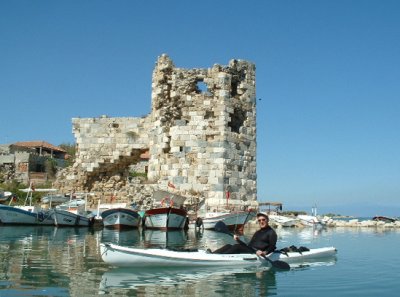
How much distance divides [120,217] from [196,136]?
4497mm

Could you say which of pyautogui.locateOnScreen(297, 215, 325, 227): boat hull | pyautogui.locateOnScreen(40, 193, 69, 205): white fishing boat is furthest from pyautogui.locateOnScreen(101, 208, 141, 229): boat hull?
pyautogui.locateOnScreen(297, 215, 325, 227): boat hull

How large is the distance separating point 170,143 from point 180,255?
38.9 feet

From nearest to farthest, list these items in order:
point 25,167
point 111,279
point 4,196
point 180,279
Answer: point 111,279
point 180,279
point 4,196
point 25,167

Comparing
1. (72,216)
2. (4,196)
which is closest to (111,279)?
(72,216)

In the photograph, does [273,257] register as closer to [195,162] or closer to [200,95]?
[195,162]

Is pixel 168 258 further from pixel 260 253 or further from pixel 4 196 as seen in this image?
pixel 4 196

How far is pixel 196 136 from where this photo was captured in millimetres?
19859

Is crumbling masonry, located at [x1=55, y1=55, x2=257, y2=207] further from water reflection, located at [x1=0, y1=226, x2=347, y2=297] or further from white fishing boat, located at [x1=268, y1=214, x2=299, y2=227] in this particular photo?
water reflection, located at [x1=0, y1=226, x2=347, y2=297]

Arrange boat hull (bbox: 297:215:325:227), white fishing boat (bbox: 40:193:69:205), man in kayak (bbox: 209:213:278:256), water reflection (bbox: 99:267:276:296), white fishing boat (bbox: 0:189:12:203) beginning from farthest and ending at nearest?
boat hull (bbox: 297:215:325:227) < white fishing boat (bbox: 0:189:12:203) < white fishing boat (bbox: 40:193:69:205) < man in kayak (bbox: 209:213:278:256) < water reflection (bbox: 99:267:276:296)

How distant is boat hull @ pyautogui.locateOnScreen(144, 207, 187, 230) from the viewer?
60.6 feet

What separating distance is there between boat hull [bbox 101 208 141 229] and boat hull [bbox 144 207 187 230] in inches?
33.0

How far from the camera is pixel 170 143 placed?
798 inches

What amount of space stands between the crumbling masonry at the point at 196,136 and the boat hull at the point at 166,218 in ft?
3.98

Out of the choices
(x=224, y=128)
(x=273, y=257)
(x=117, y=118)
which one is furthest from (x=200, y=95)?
(x=273, y=257)
